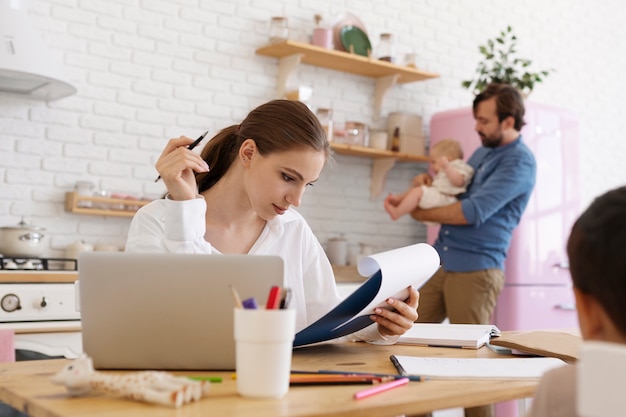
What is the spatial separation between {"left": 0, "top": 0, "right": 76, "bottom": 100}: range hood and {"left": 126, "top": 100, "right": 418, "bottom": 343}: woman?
1456 mm

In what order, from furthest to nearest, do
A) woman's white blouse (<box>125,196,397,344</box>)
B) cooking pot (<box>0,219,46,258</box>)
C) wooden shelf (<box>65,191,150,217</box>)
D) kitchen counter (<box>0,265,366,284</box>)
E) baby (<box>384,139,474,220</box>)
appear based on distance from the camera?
1. baby (<box>384,139,474,220</box>)
2. wooden shelf (<box>65,191,150,217</box>)
3. cooking pot (<box>0,219,46,258</box>)
4. kitchen counter (<box>0,265,366,284</box>)
5. woman's white blouse (<box>125,196,397,344</box>)

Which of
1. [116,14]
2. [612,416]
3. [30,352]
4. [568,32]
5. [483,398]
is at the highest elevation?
[568,32]

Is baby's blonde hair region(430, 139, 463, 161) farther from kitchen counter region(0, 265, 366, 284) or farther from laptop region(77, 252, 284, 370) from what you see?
laptop region(77, 252, 284, 370)

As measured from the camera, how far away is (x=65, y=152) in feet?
11.9

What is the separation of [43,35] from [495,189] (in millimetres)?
2241

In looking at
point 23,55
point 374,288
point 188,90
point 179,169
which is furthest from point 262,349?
point 188,90

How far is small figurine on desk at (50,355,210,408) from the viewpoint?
1010mm

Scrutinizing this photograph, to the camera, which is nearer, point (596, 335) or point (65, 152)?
point (596, 335)

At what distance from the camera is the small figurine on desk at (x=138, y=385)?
1.01 m

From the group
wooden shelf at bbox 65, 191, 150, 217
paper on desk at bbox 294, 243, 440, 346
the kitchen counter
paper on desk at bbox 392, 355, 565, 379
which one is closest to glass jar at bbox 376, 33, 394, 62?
wooden shelf at bbox 65, 191, 150, 217

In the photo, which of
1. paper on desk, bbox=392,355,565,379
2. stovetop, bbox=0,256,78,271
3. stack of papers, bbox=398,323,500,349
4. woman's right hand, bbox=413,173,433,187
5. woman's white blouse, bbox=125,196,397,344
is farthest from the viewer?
woman's right hand, bbox=413,173,433,187

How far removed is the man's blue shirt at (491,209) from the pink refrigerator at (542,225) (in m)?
0.47

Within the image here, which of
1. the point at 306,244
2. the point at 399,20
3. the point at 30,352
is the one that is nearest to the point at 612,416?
the point at 306,244

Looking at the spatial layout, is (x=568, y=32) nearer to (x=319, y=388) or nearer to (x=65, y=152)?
(x=65, y=152)
